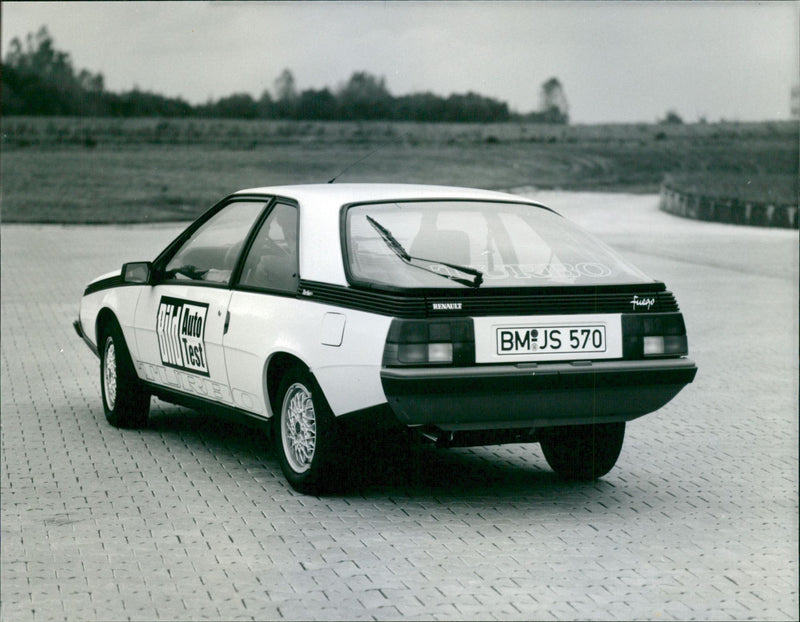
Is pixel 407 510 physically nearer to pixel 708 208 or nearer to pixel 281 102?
pixel 708 208

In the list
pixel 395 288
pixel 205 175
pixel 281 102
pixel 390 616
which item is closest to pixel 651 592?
pixel 390 616

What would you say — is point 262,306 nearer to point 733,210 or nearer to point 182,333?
point 182,333

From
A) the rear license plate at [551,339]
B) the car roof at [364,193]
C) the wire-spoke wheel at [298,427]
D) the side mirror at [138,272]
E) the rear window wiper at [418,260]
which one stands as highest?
the car roof at [364,193]

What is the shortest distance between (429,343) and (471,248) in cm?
87

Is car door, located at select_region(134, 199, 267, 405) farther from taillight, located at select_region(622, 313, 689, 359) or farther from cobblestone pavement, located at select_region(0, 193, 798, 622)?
taillight, located at select_region(622, 313, 689, 359)

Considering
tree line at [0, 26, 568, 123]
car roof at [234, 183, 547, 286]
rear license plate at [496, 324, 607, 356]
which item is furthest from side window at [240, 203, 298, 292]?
tree line at [0, 26, 568, 123]

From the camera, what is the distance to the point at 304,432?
661cm

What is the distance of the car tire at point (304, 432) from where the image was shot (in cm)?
639

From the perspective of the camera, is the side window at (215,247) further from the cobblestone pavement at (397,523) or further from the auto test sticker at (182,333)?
the cobblestone pavement at (397,523)

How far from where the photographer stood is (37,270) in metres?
20.4

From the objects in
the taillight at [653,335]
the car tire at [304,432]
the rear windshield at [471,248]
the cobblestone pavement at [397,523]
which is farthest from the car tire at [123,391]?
the taillight at [653,335]

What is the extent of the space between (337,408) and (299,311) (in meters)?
0.57

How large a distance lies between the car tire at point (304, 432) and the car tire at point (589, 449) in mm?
1198

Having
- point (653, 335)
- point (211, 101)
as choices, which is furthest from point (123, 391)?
point (211, 101)
